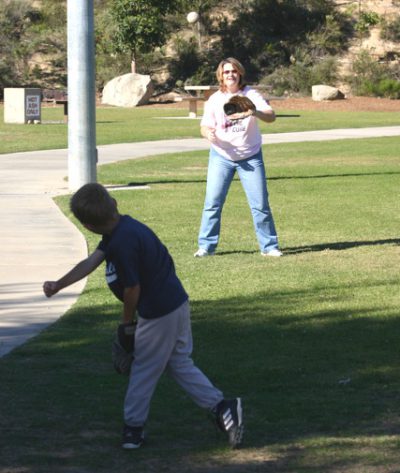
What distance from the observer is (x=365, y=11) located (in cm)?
5688

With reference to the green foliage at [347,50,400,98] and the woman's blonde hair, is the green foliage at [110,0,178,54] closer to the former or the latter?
the green foliage at [347,50,400,98]

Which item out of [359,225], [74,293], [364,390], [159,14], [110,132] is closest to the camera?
[364,390]

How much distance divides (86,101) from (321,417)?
10.7m

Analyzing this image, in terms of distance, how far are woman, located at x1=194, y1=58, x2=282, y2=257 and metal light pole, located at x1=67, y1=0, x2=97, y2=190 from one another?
542cm

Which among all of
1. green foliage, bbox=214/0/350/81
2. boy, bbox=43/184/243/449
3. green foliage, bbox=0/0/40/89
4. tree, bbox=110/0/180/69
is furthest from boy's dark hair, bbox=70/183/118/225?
green foliage, bbox=214/0/350/81

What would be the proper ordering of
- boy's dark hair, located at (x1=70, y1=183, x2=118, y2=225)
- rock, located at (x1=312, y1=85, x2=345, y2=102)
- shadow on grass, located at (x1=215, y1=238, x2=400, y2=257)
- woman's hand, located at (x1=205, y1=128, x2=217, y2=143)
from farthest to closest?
rock, located at (x1=312, y1=85, x2=345, y2=102) → shadow on grass, located at (x1=215, y1=238, x2=400, y2=257) → woman's hand, located at (x1=205, y1=128, x2=217, y2=143) → boy's dark hair, located at (x1=70, y1=183, x2=118, y2=225)

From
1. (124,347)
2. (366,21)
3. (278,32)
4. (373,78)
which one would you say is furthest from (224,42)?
(124,347)

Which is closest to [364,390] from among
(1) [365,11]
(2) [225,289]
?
(2) [225,289]

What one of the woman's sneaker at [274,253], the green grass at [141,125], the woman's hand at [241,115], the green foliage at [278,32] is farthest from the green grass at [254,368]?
the green foliage at [278,32]

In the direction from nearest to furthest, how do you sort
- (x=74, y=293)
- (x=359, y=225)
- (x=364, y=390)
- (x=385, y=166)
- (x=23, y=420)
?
(x=23, y=420) < (x=364, y=390) < (x=74, y=293) < (x=359, y=225) < (x=385, y=166)

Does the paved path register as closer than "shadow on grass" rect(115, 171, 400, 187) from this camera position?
Yes

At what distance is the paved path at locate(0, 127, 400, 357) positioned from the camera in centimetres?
847

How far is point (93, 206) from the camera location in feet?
17.2

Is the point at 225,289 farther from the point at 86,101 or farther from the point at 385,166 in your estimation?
the point at 385,166
